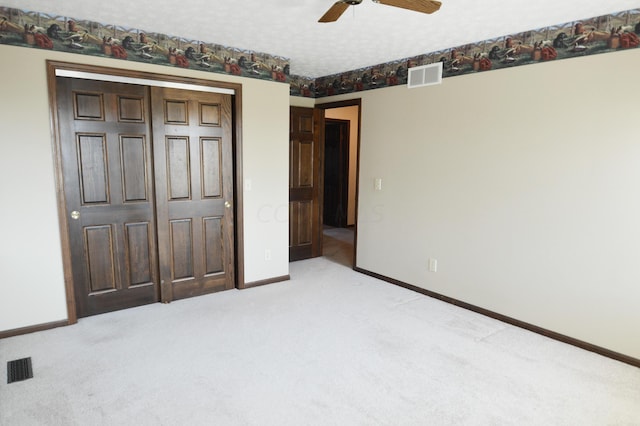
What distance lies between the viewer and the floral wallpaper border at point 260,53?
2762 mm

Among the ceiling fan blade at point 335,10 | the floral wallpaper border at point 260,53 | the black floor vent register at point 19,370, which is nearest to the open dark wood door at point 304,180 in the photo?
the floral wallpaper border at point 260,53

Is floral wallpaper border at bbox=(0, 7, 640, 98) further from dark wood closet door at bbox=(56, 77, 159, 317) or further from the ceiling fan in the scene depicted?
the ceiling fan

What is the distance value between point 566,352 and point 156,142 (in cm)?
398

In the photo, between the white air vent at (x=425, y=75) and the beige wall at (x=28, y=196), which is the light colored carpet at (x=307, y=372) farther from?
the white air vent at (x=425, y=75)

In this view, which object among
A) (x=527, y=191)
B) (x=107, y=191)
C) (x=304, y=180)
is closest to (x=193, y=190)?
(x=107, y=191)

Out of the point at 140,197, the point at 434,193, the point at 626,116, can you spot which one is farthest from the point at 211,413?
the point at 626,116

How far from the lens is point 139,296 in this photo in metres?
3.64

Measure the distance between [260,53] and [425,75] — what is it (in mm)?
1783

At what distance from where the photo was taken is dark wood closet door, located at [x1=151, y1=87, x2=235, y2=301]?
11.8 ft

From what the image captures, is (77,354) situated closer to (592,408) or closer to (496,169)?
(592,408)

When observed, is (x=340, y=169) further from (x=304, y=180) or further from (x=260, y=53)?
(x=260, y=53)

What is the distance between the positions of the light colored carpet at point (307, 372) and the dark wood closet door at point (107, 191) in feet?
1.02

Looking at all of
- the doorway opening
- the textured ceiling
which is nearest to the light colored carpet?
the textured ceiling

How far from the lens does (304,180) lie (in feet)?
17.1
